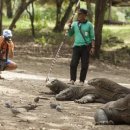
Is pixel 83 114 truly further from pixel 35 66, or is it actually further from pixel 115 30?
pixel 115 30

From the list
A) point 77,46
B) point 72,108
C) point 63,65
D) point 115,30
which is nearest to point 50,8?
point 115,30

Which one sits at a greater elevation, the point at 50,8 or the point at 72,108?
the point at 72,108

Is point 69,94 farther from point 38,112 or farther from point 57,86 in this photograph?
point 38,112

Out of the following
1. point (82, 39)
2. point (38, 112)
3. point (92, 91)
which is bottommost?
point (92, 91)

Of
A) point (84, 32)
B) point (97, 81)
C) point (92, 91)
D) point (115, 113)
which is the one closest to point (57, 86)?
point (92, 91)

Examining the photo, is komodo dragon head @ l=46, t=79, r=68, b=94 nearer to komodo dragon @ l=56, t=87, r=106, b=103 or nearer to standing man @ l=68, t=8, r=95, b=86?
komodo dragon @ l=56, t=87, r=106, b=103

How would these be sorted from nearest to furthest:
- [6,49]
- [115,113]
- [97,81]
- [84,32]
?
1. [115,113]
2. [97,81]
3. [84,32]
4. [6,49]

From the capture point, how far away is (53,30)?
31.9 metres

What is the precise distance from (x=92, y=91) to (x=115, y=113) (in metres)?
2.72

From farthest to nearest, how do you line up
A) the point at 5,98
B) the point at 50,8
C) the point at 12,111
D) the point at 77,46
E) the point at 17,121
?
the point at 50,8
the point at 77,46
the point at 5,98
the point at 12,111
the point at 17,121

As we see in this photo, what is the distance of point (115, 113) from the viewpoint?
7715 mm

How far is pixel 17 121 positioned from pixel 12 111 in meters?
0.56

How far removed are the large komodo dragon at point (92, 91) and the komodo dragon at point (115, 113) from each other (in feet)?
5.94

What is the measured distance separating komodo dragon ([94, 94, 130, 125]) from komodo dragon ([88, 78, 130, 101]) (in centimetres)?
177
